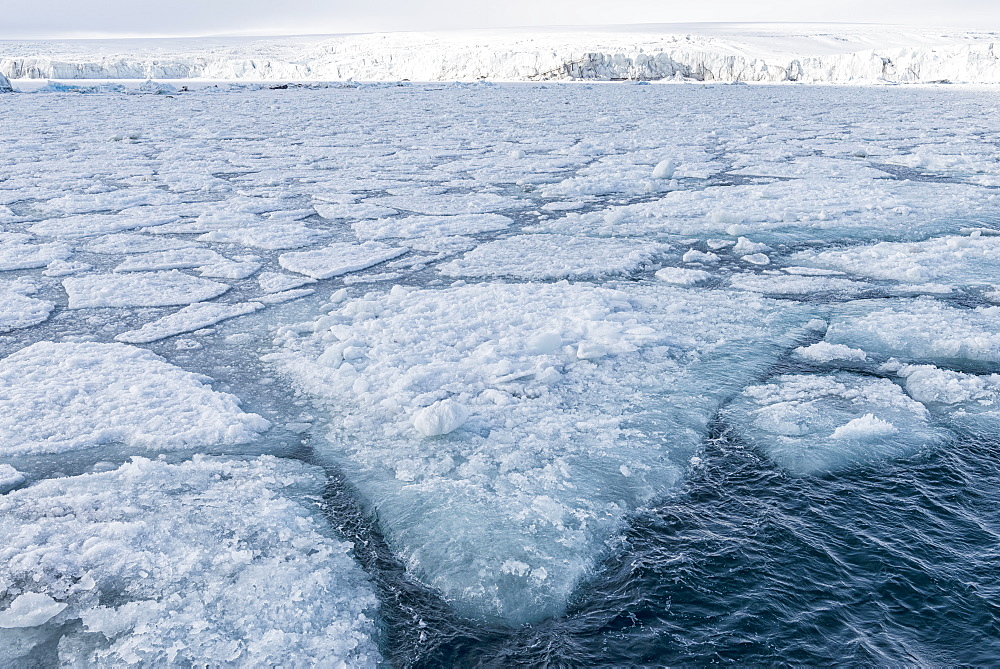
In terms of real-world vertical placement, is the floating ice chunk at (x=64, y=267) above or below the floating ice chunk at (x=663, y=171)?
below

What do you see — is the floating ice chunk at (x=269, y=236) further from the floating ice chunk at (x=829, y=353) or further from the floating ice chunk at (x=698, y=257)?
the floating ice chunk at (x=829, y=353)

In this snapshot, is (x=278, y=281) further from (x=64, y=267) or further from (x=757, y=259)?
(x=757, y=259)

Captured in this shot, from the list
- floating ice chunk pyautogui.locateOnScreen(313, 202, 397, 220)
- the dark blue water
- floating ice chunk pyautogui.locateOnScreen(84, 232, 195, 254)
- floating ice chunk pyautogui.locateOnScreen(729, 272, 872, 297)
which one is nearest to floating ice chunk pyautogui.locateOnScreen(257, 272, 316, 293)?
floating ice chunk pyautogui.locateOnScreen(84, 232, 195, 254)

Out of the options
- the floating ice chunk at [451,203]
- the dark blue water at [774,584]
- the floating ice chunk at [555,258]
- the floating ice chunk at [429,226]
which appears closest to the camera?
the dark blue water at [774,584]

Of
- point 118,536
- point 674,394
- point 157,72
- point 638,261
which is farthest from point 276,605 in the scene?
point 157,72

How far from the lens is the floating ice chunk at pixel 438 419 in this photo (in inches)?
118

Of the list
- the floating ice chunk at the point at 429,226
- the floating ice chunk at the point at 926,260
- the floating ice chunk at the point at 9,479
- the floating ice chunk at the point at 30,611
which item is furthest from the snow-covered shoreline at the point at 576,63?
the floating ice chunk at the point at 30,611

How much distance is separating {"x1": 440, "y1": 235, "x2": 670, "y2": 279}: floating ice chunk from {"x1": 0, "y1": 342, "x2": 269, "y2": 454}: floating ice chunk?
2301 mm

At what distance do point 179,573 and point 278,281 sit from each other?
3166 millimetres

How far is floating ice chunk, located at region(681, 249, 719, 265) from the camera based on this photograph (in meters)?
5.52

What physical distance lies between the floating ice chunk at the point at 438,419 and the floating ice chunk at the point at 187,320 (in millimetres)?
1890

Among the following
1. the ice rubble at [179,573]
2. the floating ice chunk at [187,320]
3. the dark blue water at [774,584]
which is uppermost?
the floating ice chunk at [187,320]

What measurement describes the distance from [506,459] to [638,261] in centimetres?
302

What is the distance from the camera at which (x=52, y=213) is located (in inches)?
293
